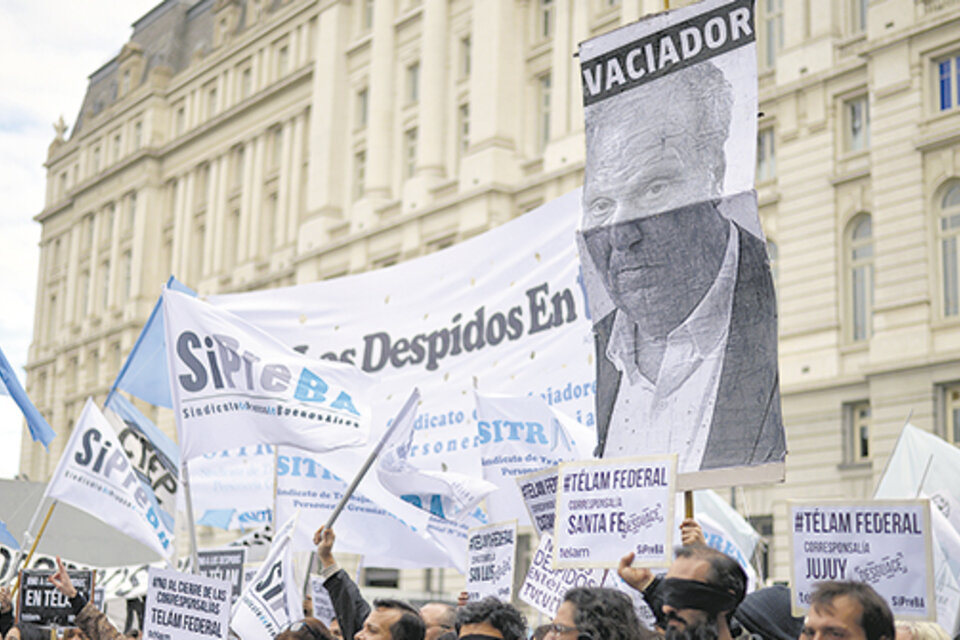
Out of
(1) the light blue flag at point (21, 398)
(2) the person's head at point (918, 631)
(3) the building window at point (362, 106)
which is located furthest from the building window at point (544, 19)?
(2) the person's head at point (918, 631)

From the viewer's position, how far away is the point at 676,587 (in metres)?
4.02

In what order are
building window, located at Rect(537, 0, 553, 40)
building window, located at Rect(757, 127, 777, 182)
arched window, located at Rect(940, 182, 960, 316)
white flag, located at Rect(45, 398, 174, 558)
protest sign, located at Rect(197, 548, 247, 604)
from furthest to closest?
building window, located at Rect(537, 0, 553, 40)
building window, located at Rect(757, 127, 777, 182)
arched window, located at Rect(940, 182, 960, 316)
protest sign, located at Rect(197, 548, 247, 604)
white flag, located at Rect(45, 398, 174, 558)

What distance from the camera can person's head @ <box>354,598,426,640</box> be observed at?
546cm

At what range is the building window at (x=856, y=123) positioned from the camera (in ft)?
83.7

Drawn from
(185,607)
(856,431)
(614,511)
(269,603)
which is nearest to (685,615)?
(614,511)

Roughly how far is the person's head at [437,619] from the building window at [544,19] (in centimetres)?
2956

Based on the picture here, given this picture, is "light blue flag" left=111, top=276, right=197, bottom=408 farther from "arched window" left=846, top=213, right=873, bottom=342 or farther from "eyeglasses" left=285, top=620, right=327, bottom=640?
"arched window" left=846, top=213, right=873, bottom=342

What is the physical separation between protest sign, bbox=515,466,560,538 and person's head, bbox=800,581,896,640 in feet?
10.7

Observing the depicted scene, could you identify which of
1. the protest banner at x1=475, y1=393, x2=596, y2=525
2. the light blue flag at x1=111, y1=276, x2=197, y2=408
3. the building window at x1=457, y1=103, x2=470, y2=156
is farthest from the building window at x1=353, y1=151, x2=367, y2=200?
the protest banner at x1=475, y1=393, x2=596, y2=525

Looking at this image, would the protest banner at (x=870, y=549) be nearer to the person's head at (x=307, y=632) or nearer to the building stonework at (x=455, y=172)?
the person's head at (x=307, y=632)

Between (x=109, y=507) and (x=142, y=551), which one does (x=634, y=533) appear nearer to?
(x=109, y=507)

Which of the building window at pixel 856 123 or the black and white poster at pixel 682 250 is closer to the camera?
the black and white poster at pixel 682 250

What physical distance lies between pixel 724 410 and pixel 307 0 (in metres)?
40.3

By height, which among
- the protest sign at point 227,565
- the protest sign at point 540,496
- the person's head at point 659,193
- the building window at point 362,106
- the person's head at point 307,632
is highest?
the building window at point 362,106
